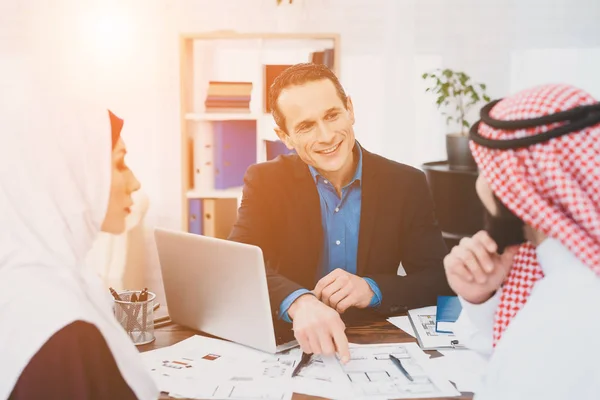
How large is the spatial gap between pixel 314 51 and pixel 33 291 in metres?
2.89

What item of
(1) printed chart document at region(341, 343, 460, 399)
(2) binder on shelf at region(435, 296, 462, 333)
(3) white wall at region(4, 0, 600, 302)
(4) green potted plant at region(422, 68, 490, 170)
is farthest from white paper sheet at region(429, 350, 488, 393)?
(3) white wall at region(4, 0, 600, 302)

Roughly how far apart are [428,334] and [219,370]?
0.51 metres

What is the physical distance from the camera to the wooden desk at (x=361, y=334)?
1.50 m

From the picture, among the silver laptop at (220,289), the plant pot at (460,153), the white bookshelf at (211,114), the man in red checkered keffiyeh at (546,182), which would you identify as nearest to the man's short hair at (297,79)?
the silver laptop at (220,289)

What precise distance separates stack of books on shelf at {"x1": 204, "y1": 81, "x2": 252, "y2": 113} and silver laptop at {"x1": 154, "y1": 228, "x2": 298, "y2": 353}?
2.09 metres

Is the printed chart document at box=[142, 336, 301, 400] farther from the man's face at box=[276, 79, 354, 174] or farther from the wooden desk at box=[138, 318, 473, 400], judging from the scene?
the man's face at box=[276, 79, 354, 174]

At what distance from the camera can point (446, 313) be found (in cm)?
156

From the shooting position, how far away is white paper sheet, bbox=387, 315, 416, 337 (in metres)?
1.58

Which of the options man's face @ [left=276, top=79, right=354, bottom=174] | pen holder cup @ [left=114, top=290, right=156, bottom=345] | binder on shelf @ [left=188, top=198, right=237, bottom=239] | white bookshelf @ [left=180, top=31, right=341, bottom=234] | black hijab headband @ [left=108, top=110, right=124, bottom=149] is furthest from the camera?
binder on shelf @ [left=188, top=198, right=237, bottom=239]

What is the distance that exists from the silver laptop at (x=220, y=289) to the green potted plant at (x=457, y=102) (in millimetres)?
2059

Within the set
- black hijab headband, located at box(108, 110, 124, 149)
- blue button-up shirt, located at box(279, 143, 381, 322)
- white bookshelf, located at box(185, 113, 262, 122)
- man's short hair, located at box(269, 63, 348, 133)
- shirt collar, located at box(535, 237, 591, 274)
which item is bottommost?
blue button-up shirt, located at box(279, 143, 381, 322)

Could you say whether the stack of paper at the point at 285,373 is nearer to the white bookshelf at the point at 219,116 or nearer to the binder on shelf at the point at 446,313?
the binder on shelf at the point at 446,313

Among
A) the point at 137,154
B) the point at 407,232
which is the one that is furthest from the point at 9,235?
the point at 137,154

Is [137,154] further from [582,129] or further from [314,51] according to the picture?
[582,129]
